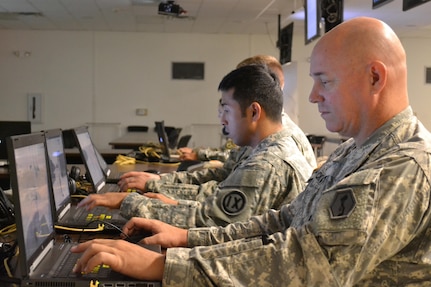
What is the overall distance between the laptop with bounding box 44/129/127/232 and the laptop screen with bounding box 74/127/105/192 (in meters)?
0.38

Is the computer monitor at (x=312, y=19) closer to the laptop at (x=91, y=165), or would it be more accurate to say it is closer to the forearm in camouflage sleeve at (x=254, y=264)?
the laptop at (x=91, y=165)

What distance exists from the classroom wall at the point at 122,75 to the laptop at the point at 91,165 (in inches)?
323

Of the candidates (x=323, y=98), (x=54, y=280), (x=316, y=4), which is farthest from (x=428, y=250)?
A: (x=316, y=4)

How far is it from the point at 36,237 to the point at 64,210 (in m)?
0.73

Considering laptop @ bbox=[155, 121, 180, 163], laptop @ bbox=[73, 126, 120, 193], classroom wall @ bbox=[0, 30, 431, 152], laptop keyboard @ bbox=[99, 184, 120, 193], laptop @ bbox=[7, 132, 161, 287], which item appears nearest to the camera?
laptop @ bbox=[7, 132, 161, 287]

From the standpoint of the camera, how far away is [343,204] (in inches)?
39.6

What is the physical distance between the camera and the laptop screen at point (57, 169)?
1812 millimetres

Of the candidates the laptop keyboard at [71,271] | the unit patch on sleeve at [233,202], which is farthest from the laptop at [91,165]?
the laptop keyboard at [71,271]

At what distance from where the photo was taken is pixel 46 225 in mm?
1409

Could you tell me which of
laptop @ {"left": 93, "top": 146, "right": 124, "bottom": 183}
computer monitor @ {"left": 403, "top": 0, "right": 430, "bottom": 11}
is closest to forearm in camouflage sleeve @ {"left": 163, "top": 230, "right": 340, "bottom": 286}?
laptop @ {"left": 93, "top": 146, "right": 124, "bottom": 183}

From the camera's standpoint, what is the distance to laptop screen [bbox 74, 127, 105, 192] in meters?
2.52

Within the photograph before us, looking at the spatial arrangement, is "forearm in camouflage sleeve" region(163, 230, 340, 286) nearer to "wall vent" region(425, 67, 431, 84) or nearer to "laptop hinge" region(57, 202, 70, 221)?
"laptop hinge" region(57, 202, 70, 221)

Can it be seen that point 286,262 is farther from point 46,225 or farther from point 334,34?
point 46,225

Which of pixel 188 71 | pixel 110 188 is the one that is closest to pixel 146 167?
→ pixel 110 188
